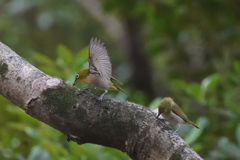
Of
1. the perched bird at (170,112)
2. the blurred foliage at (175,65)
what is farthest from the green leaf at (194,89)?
the perched bird at (170,112)

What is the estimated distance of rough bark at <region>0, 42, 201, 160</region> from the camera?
114 centimetres

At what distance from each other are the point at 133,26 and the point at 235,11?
2.62 meters

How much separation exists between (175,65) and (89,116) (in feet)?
8.98

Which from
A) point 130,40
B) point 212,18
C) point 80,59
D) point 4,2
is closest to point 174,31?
point 212,18

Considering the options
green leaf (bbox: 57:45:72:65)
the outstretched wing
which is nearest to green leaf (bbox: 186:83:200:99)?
green leaf (bbox: 57:45:72:65)

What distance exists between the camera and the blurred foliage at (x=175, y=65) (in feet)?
7.13

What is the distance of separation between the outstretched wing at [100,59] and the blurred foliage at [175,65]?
0.65m

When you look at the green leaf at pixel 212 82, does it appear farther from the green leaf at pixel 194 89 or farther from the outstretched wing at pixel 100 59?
the outstretched wing at pixel 100 59

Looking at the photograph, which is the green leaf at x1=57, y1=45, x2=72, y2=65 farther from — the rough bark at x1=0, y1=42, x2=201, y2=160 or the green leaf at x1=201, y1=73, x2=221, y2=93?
the rough bark at x1=0, y1=42, x2=201, y2=160

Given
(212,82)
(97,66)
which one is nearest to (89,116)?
(97,66)

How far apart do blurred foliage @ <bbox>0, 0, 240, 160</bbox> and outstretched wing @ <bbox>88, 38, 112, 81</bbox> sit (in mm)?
651

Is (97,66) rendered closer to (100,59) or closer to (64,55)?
(100,59)

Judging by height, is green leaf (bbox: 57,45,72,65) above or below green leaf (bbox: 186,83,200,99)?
below

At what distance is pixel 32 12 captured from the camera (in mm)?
5465
